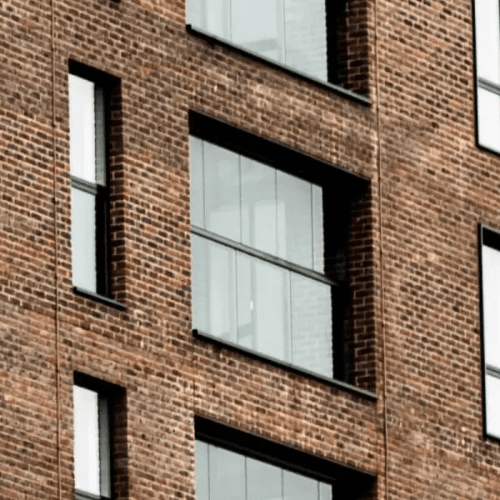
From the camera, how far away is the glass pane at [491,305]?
49984 mm

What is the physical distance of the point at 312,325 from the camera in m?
48.2

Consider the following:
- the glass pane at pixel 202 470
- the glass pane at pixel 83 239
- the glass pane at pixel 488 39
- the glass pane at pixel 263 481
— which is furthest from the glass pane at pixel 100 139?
the glass pane at pixel 488 39

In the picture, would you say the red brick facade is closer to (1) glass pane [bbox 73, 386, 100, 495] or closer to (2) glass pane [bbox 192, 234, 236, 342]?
(1) glass pane [bbox 73, 386, 100, 495]

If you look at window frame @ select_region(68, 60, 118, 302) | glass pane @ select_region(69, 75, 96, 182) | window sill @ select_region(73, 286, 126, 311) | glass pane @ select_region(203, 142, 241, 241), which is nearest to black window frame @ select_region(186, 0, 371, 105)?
glass pane @ select_region(203, 142, 241, 241)

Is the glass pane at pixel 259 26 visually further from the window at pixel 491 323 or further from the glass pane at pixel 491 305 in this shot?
the glass pane at pixel 491 305

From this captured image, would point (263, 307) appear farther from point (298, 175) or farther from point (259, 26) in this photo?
point (259, 26)

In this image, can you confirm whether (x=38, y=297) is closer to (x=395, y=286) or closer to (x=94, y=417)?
(x=94, y=417)

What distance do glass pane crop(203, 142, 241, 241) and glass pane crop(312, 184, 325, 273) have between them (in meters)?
1.56

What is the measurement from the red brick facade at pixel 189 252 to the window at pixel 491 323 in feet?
0.98

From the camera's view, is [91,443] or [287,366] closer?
[91,443]

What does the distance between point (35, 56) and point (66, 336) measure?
134 inches

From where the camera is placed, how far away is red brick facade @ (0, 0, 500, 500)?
43.3m

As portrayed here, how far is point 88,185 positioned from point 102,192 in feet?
0.73

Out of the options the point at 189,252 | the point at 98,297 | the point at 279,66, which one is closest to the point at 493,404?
the point at 279,66
